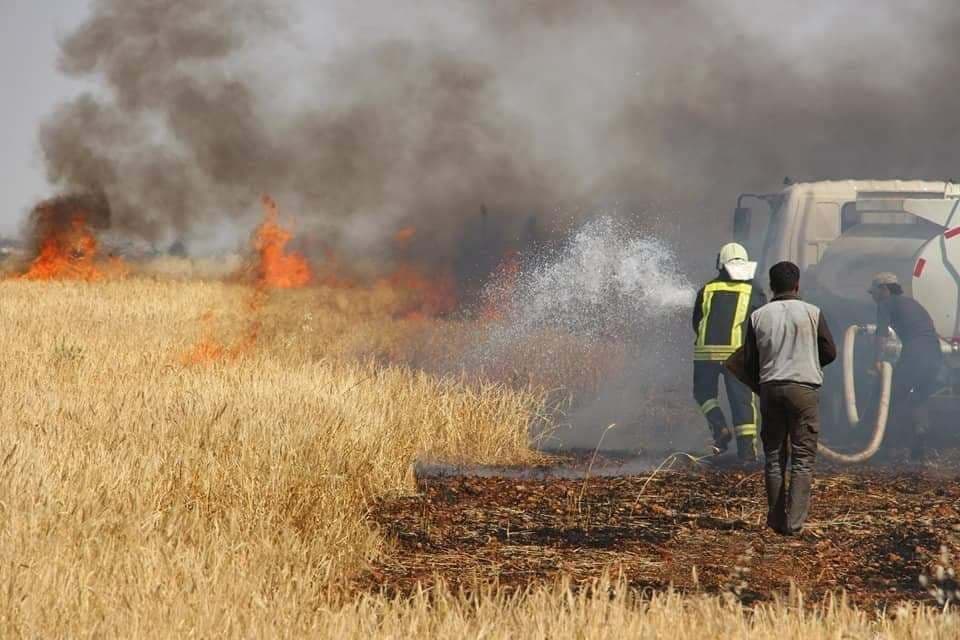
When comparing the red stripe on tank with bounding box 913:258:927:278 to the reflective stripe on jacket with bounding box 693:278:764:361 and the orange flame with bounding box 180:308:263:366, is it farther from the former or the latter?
the orange flame with bounding box 180:308:263:366

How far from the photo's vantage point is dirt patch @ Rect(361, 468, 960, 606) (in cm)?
654

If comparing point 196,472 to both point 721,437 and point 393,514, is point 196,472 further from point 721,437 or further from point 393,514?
point 721,437

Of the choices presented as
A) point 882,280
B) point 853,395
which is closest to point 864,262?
point 882,280

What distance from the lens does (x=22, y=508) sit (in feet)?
20.1

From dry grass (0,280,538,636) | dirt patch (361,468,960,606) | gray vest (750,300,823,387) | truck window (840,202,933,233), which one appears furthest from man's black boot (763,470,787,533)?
truck window (840,202,933,233)

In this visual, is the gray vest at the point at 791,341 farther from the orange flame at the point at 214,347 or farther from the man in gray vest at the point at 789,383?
the orange flame at the point at 214,347

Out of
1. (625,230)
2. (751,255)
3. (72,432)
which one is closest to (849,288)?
(751,255)

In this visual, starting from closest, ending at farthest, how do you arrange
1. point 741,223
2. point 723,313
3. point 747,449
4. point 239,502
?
point 239,502 → point 723,313 → point 747,449 → point 741,223

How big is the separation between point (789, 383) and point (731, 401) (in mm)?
3225

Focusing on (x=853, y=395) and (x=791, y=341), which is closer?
(x=791, y=341)

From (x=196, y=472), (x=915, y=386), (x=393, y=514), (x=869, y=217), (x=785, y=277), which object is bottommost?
(x=393, y=514)

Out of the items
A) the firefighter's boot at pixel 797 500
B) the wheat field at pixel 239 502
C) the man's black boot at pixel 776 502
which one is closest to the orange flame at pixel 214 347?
the wheat field at pixel 239 502

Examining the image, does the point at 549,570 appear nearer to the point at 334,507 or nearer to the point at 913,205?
the point at 334,507

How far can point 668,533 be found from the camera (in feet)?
25.2
